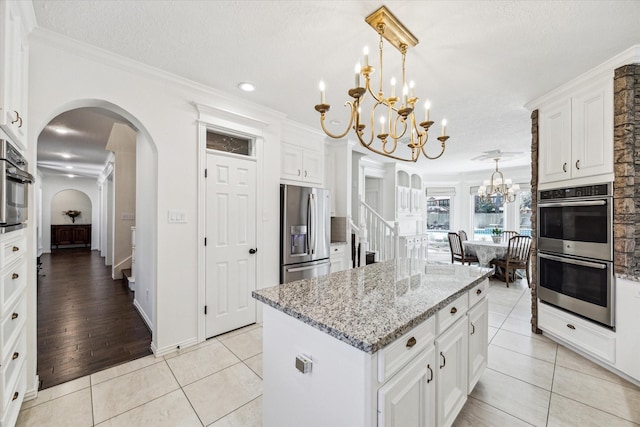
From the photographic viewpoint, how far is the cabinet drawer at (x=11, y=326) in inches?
53.2

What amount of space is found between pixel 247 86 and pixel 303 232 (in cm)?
182

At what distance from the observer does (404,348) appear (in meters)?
1.16

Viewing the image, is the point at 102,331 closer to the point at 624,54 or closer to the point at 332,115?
Answer: the point at 332,115

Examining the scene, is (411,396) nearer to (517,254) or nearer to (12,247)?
(12,247)

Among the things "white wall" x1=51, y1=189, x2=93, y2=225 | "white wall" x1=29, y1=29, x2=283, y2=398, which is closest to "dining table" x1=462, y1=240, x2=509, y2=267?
"white wall" x1=29, y1=29, x2=283, y2=398

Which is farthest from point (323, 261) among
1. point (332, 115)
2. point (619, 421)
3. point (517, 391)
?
point (619, 421)

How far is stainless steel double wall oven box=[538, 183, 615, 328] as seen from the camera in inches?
90.4

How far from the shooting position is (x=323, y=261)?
151 inches

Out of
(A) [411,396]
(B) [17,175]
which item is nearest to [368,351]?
(A) [411,396]

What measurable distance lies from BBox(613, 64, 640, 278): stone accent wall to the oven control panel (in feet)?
0.34

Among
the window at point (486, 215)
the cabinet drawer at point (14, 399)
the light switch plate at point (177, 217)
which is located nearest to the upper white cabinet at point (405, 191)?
the window at point (486, 215)

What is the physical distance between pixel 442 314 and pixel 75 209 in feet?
42.3

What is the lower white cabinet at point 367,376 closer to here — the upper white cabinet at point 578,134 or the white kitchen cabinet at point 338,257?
the upper white cabinet at point 578,134

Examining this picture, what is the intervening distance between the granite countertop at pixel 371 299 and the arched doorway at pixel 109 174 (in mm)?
1821
